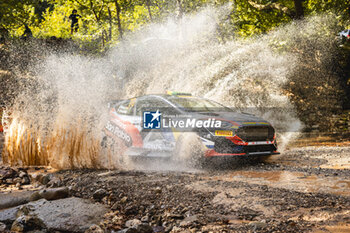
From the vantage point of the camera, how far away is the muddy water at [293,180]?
4293 millimetres

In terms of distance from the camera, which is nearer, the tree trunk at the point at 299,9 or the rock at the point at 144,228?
the rock at the point at 144,228

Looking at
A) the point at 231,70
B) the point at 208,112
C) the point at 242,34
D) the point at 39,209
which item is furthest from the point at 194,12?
the point at 39,209

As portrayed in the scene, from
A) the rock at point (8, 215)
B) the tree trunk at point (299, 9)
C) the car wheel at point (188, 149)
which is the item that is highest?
the tree trunk at point (299, 9)

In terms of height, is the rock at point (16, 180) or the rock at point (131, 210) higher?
the rock at point (131, 210)

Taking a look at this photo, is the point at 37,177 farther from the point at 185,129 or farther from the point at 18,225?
the point at 185,129

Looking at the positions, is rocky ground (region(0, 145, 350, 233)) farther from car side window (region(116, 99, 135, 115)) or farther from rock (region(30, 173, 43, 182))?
car side window (region(116, 99, 135, 115))

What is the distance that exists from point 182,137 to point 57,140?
8.83 feet

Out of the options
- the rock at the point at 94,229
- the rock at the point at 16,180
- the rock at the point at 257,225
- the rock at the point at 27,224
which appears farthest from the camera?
the rock at the point at 16,180

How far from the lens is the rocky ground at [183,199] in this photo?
3.29 metres

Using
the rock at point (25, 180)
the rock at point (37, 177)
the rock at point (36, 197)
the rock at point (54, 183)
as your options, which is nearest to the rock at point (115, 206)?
the rock at point (36, 197)

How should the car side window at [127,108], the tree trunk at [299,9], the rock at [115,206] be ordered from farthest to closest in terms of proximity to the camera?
the tree trunk at [299,9], the car side window at [127,108], the rock at [115,206]

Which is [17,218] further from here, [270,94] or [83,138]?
[270,94]

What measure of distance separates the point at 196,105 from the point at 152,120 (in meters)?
1.02

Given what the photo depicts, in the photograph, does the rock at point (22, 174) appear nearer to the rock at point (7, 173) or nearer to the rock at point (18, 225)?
the rock at point (7, 173)
